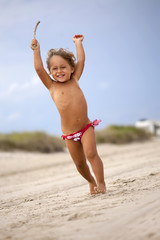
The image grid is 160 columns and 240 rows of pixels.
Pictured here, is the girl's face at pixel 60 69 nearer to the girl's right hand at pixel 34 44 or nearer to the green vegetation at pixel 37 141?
the girl's right hand at pixel 34 44

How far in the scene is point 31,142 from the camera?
1524 centimetres

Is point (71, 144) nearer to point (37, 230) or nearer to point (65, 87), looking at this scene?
point (65, 87)

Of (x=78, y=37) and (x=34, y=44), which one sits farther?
(x=78, y=37)

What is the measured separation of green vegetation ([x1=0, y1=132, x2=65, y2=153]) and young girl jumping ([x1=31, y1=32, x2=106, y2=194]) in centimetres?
1028

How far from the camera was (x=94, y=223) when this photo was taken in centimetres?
235

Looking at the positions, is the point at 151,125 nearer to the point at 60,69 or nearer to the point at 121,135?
the point at 121,135

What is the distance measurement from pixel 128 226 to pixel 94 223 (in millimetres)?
273

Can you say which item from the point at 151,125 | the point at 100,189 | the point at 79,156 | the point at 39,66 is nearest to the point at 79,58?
the point at 39,66

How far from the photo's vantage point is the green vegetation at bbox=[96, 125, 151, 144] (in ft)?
62.6

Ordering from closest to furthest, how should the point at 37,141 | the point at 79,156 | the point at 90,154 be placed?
the point at 90,154
the point at 79,156
the point at 37,141

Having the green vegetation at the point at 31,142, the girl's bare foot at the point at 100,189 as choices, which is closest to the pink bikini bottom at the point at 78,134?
the girl's bare foot at the point at 100,189

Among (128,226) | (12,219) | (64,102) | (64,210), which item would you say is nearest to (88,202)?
(64,210)

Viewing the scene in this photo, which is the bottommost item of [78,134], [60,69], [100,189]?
[100,189]

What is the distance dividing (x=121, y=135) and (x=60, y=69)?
53.7 feet
